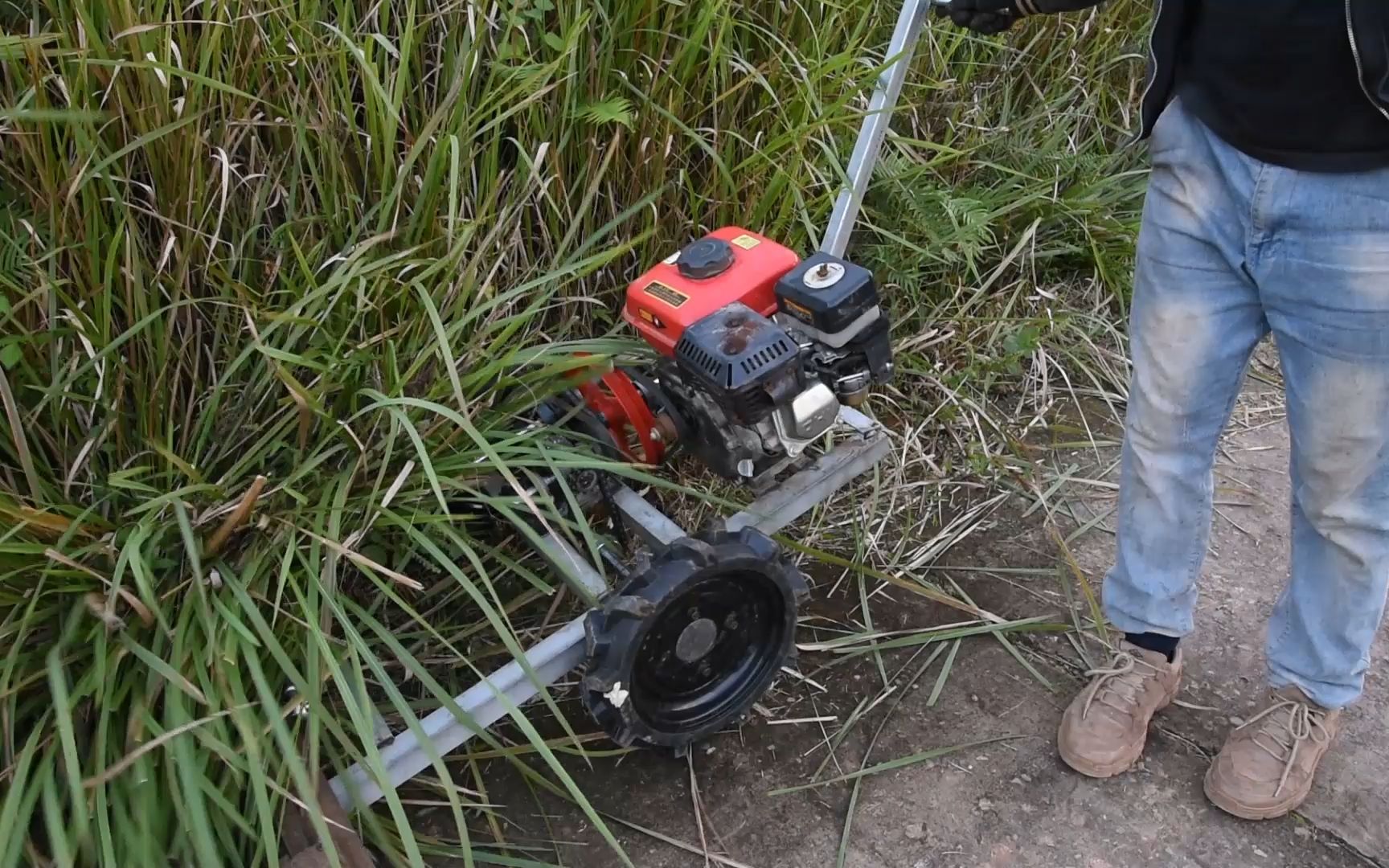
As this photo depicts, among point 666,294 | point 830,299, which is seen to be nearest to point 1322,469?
point 830,299

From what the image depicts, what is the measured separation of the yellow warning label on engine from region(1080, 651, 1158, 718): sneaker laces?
2.81ft

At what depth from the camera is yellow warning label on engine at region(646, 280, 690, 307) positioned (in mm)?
1664

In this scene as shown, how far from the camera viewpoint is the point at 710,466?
1.69 meters

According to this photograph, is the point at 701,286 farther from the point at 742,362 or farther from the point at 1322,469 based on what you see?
the point at 1322,469

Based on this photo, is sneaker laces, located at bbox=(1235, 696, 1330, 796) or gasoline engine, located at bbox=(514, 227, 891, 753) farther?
sneaker laces, located at bbox=(1235, 696, 1330, 796)

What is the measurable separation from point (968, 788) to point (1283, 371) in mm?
736

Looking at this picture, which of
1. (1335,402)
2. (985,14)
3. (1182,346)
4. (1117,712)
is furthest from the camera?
(1117,712)

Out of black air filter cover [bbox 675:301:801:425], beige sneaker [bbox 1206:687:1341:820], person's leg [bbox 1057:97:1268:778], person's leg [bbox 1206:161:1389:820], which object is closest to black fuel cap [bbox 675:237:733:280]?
black air filter cover [bbox 675:301:801:425]

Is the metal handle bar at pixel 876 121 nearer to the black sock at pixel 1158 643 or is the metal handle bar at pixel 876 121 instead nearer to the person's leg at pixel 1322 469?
the person's leg at pixel 1322 469

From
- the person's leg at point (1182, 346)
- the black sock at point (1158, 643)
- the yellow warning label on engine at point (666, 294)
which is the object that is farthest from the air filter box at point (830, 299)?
the black sock at point (1158, 643)

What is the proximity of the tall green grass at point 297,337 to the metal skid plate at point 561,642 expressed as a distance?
0.16ft

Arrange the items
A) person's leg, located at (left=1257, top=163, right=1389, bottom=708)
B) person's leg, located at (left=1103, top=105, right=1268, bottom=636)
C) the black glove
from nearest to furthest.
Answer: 1. person's leg, located at (left=1257, top=163, right=1389, bottom=708)
2. person's leg, located at (left=1103, top=105, right=1268, bottom=636)
3. the black glove

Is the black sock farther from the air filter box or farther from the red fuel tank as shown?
the red fuel tank

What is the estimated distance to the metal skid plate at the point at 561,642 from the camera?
1.46 meters
